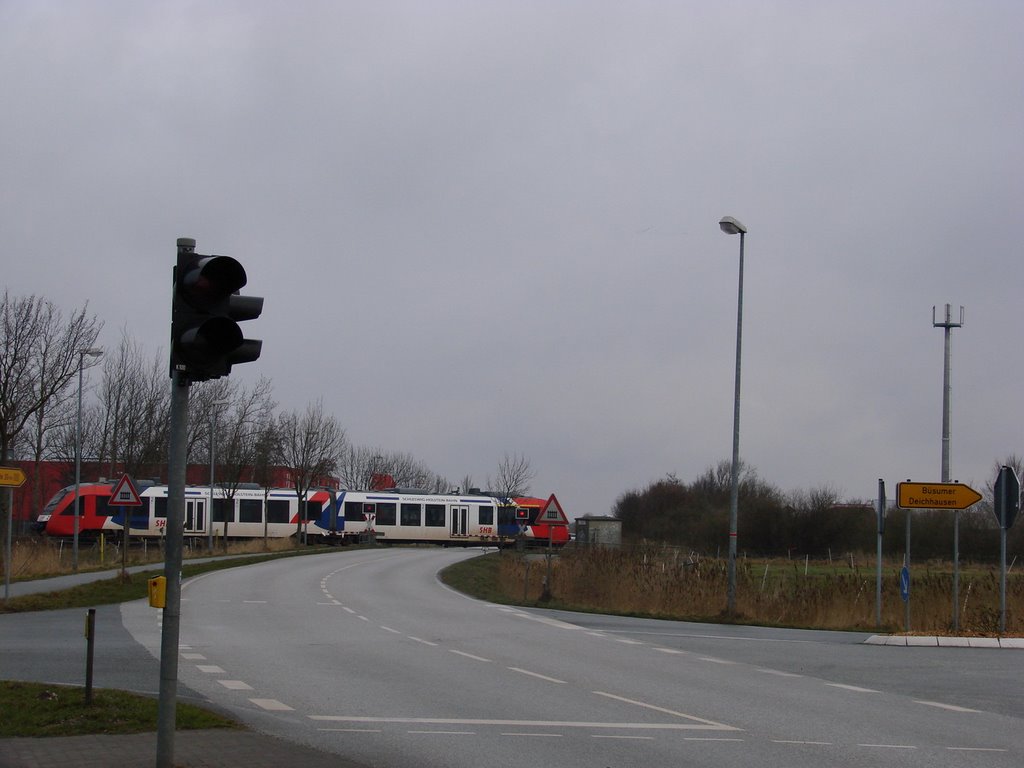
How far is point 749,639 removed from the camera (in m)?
20.6

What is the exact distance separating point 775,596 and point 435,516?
43026mm

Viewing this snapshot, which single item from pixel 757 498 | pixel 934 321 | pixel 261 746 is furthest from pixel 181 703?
pixel 757 498

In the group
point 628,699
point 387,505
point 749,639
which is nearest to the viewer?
point 628,699

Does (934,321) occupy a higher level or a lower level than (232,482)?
higher

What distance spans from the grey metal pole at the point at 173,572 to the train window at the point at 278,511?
187 ft

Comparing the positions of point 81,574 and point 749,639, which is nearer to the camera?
point 749,639

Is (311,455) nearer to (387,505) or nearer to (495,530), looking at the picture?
(387,505)

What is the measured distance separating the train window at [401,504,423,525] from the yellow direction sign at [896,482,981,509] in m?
48.3

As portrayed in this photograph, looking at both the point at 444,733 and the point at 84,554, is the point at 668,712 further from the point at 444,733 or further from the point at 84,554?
the point at 84,554

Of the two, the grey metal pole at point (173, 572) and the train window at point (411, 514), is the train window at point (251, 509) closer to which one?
the train window at point (411, 514)

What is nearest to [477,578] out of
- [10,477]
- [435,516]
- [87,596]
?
[87,596]

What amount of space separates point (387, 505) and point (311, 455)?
8.36 metres

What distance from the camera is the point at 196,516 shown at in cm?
5981

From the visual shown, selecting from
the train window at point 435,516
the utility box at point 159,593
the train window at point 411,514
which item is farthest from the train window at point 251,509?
the utility box at point 159,593
